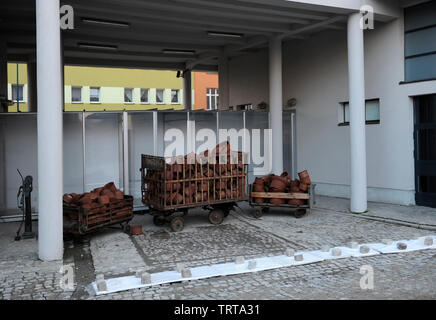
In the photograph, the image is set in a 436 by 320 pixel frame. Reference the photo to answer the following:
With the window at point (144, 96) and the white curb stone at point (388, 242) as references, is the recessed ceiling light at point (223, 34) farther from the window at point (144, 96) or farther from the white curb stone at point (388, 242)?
the window at point (144, 96)

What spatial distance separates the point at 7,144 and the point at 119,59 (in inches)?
433

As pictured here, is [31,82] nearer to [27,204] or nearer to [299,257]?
[27,204]

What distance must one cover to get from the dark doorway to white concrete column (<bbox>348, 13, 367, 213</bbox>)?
6.49 ft

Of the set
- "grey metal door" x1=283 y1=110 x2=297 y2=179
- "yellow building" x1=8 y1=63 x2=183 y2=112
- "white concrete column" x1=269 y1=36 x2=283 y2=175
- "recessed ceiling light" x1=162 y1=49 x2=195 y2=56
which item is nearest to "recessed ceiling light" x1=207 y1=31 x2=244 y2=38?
"white concrete column" x1=269 y1=36 x2=283 y2=175

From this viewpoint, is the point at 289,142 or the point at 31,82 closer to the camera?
the point at 289,142

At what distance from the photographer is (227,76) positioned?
856 inches

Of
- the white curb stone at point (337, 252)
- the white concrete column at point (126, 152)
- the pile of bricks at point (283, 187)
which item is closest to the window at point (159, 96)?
the white concrete column at point (126, 152)

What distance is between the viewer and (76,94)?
3841 cm

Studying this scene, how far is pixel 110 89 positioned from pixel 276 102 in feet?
89.0

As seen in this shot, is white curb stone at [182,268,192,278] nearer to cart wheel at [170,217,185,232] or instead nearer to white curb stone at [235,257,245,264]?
white curb stone at [235,257,245,264]

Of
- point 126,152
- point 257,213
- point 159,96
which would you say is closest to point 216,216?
point 257,213

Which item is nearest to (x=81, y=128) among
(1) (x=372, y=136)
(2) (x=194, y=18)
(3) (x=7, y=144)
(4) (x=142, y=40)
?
(3) (x=7, y=144)

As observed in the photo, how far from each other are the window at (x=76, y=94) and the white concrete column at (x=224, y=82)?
20441 mm
